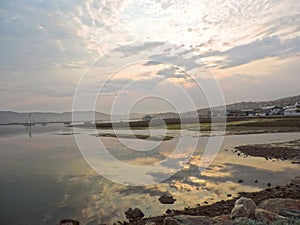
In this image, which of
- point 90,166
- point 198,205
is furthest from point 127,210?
point 90,166

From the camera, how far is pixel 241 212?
8492 mm

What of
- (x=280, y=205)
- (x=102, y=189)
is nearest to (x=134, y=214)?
(x=102, y=189)

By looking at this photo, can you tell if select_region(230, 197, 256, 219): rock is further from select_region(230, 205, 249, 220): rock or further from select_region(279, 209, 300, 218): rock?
select_region(279, 209, 300, 218): rock

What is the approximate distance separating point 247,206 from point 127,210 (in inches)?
213

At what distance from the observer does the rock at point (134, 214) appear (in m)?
11.0

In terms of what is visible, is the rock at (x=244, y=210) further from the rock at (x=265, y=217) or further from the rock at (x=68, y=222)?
the rock at (x=68, y=222)

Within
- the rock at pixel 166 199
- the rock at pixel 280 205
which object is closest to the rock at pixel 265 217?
the rock at pixel 280 205

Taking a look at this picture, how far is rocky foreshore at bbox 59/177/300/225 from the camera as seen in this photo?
26.1ft

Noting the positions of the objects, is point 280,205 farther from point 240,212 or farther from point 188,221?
point 188,221

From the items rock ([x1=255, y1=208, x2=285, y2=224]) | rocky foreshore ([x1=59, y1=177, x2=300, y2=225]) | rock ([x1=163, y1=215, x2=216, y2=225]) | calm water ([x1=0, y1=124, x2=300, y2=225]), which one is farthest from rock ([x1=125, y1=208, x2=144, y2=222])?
rock ([x1=255, y1=208, x2=285, y2=224])

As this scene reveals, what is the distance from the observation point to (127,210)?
11.9 metres

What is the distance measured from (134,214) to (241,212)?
4613 millimetres

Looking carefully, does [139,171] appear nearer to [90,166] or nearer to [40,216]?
[90,166]

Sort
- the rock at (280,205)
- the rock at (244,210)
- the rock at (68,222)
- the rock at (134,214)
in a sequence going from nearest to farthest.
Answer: the rock at (244,210)
the rock at (280,205)
the rock at (68,222)
the rock at (134,214)
